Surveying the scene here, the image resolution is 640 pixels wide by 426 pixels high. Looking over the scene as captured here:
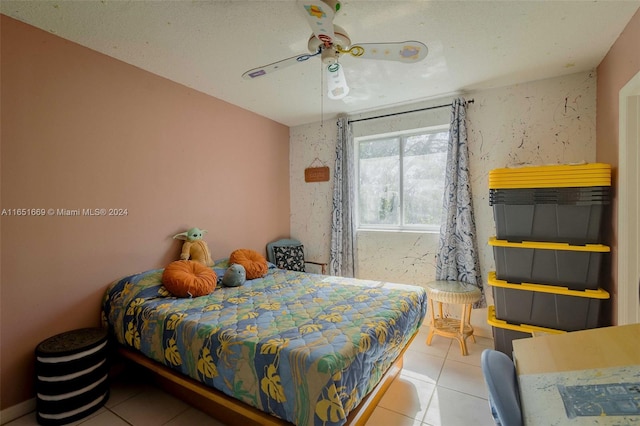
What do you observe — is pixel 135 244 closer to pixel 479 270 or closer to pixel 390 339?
pixel 390 339

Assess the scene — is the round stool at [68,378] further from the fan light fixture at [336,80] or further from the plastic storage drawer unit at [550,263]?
the plastic storage drawer unit at [550,263]

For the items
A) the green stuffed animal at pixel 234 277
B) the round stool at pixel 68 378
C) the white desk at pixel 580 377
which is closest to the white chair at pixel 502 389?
the white desk at pixel 580 377

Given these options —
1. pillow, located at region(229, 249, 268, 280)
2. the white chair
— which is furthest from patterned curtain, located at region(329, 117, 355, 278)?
the white chair

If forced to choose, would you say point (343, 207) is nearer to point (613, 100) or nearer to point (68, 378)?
point (613, 100)

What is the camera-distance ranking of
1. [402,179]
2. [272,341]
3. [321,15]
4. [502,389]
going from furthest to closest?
[402,179] < [272,341] < [321,15] < [502,389]

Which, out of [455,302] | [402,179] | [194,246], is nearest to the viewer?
[455,302]

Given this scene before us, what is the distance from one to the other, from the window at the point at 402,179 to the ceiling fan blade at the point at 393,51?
1740mm

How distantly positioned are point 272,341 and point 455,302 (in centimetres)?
190

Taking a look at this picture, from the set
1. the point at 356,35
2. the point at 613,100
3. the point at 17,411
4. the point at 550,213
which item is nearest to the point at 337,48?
the point at 356,35

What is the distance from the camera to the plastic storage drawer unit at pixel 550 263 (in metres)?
2.06

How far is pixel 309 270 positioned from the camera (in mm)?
4051

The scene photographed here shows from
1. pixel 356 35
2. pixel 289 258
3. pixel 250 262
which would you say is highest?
pixel 356 35

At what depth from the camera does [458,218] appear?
297cm

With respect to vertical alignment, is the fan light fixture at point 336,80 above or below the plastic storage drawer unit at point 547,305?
above
